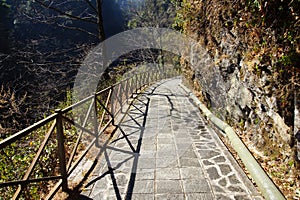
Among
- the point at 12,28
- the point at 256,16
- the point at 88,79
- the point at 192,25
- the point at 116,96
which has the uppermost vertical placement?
the point at 12,28

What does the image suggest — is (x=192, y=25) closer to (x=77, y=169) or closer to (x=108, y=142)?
(x=108, y=142)

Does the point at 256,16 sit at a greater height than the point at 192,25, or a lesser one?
lesser

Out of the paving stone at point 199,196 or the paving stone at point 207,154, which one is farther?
the paving stone at point 207,154

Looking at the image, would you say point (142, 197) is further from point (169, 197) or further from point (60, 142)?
point (60, 142)

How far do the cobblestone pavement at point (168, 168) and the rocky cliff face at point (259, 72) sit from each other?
0.52 meters

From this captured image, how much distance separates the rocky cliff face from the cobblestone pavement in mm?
521

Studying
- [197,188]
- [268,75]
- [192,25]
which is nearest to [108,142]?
[197,188]

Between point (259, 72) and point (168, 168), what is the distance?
6.15 ft

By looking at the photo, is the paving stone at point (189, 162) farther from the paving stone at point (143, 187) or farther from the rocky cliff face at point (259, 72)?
the rocky cliff face at point (259, 72)

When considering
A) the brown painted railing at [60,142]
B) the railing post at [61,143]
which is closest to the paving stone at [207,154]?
the brown painted railing at [60,142]

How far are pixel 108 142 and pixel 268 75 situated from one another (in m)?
2.93

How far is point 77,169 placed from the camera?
321cm

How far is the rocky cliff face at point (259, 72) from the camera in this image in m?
2.54

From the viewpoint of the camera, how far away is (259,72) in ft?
10.4
